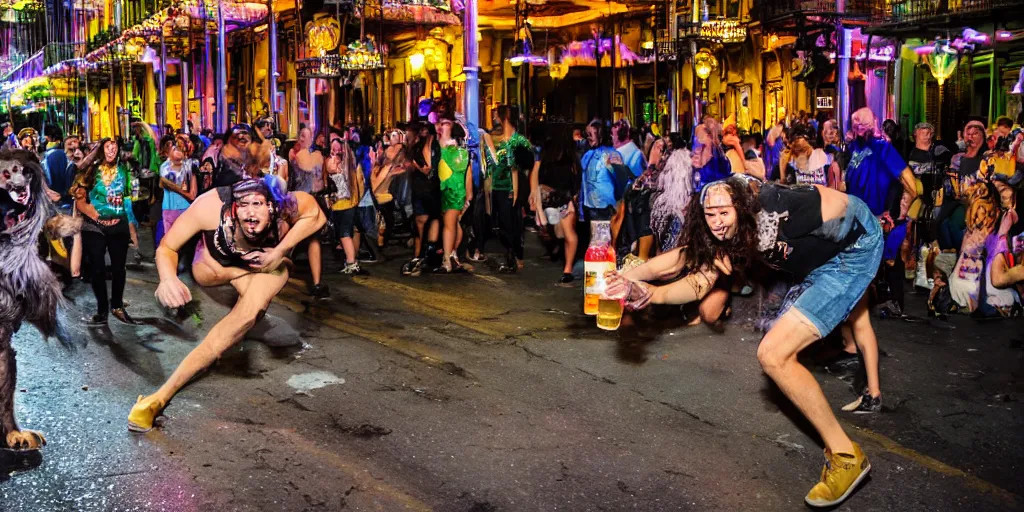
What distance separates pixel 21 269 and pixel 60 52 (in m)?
54.5

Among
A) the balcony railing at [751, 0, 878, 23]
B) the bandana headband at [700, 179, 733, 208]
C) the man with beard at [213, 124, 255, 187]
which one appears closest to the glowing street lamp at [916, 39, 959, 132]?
the balcony railing at [751, 0, 878, 23]

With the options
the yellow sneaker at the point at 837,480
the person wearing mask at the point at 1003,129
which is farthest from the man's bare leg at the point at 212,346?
the person wearing mask at the point at 1003,129

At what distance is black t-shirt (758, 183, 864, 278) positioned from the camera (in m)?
4.72

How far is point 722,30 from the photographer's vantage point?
2112 cm

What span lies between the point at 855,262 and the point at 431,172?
803cm

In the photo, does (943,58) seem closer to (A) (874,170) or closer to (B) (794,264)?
(A) (874,170)

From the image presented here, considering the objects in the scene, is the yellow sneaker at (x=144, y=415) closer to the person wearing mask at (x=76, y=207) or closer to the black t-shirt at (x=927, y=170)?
the person wearing mask at (x=76, y=207)

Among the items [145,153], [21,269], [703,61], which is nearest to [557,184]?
[21,269]

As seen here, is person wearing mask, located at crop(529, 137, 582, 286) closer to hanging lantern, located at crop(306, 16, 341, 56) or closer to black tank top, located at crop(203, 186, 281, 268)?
black tank top, located at crop(203, 186, 281, 268)

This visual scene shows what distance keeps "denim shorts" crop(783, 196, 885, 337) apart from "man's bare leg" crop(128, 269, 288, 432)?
9.43ft

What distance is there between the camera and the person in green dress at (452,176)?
12492mm

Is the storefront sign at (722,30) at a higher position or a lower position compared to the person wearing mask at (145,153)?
higher

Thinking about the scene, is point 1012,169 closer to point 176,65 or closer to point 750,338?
point 750,338

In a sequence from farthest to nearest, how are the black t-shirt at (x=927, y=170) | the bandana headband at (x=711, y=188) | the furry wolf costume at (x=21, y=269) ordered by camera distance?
the black t-shirt at (x=927, y=170) < the furry wolf costume at (x=21, y=269) < the bandana headband at (x=711, y=188)
